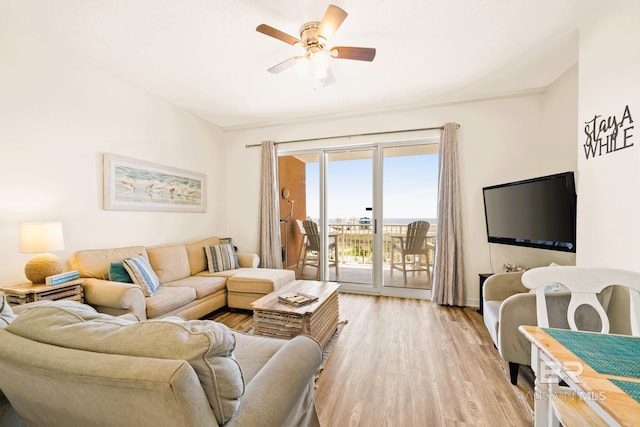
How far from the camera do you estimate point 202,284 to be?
9.86ft

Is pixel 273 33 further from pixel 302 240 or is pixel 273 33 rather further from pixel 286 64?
pixel 302 240

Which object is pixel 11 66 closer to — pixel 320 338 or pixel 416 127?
pixel 320 338

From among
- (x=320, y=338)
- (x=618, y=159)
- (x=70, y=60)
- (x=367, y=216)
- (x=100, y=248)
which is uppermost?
(x=70, y=60)

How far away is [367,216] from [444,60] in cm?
217

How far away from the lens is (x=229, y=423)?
783 mm

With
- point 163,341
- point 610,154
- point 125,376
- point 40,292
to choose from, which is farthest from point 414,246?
point 40,292

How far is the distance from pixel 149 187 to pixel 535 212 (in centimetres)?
423

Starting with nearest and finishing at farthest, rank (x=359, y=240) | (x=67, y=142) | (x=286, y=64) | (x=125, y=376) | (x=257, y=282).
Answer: (x=125, y=376)
(x=286, y=64)
(x=67, y=142)
(x=257, y=282)
(x=359, y=240)

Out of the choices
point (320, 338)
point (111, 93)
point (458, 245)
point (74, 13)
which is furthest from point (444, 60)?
point (111, 93)

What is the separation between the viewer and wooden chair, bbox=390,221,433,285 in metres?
3.81

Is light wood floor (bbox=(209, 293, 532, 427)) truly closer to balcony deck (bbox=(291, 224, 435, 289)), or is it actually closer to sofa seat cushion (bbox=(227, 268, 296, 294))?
sofa seat cushion (bbox=(227, 268, 296, 294))

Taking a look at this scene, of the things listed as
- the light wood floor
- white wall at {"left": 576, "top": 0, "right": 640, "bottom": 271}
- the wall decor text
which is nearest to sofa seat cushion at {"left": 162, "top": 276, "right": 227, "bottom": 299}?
the light wood floor

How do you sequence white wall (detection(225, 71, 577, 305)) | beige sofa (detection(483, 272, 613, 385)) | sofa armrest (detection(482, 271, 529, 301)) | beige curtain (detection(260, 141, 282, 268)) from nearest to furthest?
beige sofa (detection(483, 272, 613, 385)) → sofa armrest (detection(482, 271, 529, 301)) → white wall (detection(225, 71, 577, 305)) → beige curtain (detection(260, 141, 282, 268))

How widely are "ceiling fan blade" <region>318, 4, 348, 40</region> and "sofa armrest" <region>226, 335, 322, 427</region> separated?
1924 mm
